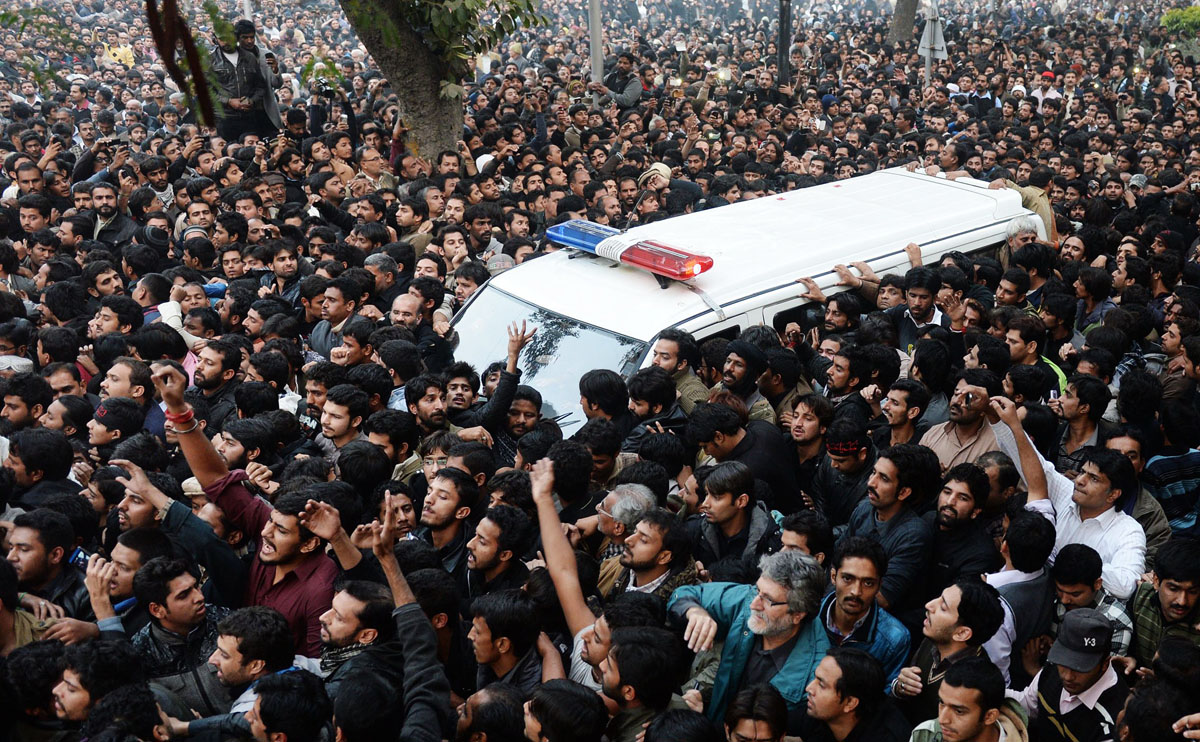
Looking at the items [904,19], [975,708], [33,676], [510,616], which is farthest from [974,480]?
[904,19]

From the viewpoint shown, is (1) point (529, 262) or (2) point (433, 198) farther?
(2) point (433, 198)

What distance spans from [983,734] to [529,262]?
4.38 m

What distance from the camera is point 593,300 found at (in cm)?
627

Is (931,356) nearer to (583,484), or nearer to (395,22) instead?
(583,484)

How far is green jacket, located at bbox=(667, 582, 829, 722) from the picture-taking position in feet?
12.3

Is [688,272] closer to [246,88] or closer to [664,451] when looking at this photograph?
[664,451]

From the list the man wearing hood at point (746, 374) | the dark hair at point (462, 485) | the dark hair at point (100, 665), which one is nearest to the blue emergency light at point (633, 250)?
the man wearing hood at point (746, 374)

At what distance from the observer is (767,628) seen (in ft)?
12.5

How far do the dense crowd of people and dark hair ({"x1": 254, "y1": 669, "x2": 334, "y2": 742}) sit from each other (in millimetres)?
11

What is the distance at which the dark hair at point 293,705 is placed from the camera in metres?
3.19

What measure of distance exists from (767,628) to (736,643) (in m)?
0.18

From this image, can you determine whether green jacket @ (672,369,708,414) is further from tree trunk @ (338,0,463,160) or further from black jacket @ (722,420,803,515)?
tree trunk @ (338,0,463,160)

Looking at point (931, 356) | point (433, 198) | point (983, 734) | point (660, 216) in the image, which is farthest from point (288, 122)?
point (983, 734)

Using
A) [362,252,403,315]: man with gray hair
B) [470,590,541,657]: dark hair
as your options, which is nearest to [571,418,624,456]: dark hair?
[470,590,541,657]: dark hair
